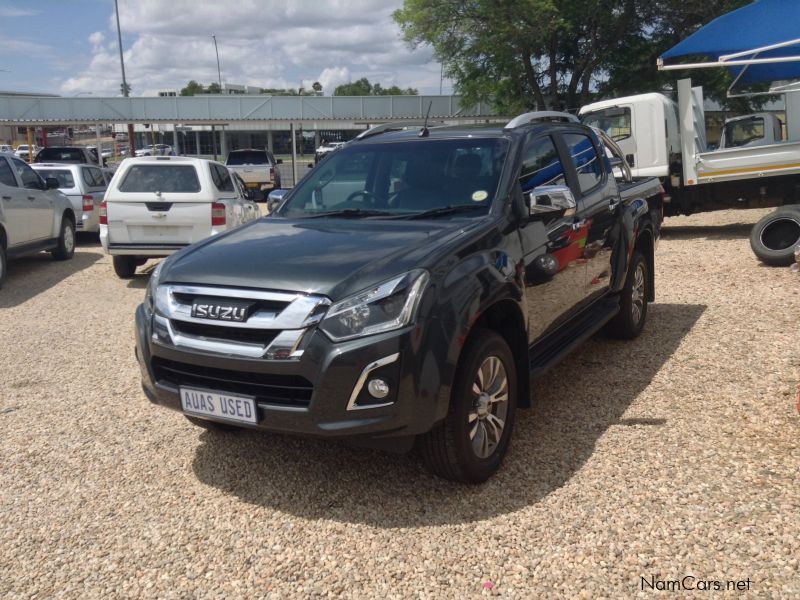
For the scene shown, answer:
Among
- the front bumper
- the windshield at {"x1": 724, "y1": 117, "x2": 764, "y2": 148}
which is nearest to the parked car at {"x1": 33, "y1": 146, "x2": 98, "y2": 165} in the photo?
the windshield at {"x1": 724, "y1": 117, "x2": 764, "y2": 148}

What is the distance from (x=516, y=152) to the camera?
4.41 m

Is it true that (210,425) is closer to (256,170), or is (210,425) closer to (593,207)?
(593,207)

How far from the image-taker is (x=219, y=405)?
135 inches

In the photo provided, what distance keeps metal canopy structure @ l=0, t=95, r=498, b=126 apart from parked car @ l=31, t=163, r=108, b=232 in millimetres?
18576

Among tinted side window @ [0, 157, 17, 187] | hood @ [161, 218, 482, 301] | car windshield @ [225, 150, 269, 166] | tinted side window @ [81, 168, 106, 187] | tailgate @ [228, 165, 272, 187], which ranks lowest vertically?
hood @ [161, 218, 482, 301]

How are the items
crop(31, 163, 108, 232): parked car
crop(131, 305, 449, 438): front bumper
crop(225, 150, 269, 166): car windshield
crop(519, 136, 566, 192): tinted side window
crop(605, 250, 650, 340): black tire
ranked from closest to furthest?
crop(131, 305, 449, 438): front bumper, crop(519, 136, 566, 192): tinted side window, crop(605, 250, 650, 340): black tire, crop(31, 163, 108, 232): parked car, crop(225, 150, 269, 166): car windshield

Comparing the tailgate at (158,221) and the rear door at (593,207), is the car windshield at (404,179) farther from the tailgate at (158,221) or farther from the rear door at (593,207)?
the tailgate at (158,221)

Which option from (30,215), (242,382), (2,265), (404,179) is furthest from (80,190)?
(242,382)

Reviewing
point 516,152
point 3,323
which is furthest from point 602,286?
point 3,323

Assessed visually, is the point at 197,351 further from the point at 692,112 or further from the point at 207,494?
the point at 692,112

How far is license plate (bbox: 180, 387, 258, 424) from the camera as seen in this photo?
3348 mm

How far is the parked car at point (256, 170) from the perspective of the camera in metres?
24.2

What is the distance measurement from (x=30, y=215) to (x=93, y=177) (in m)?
4.71

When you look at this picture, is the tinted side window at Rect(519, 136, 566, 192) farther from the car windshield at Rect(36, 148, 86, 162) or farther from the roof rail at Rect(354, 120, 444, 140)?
the car windshield at Rect(36, 148, 86, 162)
